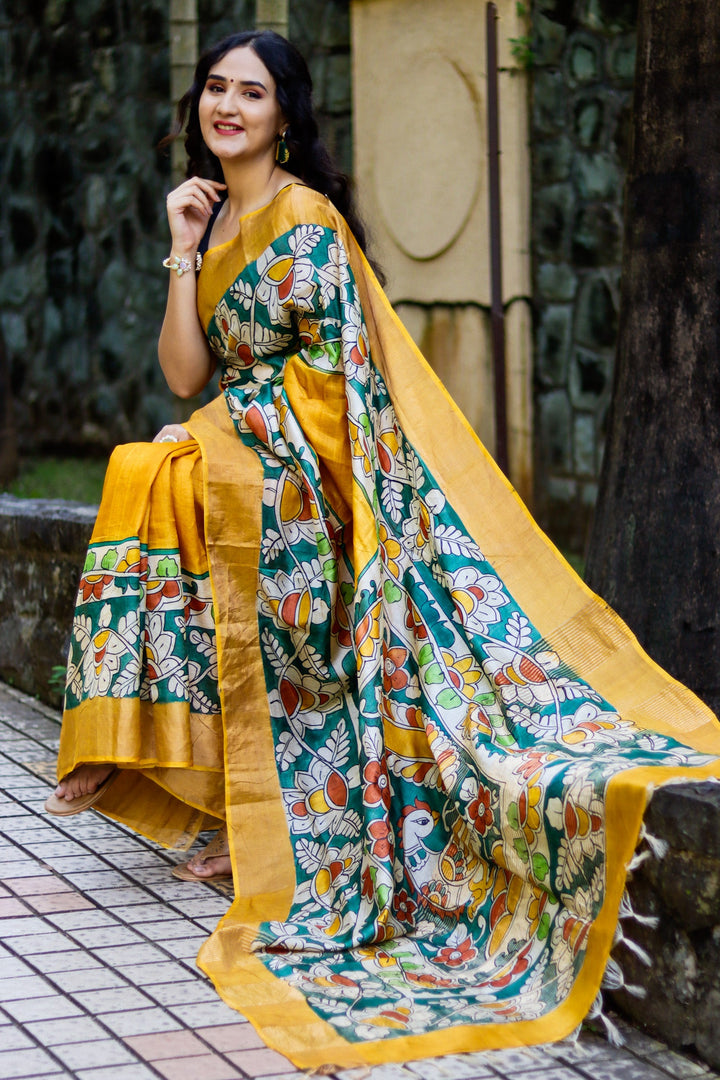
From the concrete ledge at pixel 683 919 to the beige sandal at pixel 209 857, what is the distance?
1.14 metres

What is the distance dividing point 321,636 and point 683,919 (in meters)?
1.04

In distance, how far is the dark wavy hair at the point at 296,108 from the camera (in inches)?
135

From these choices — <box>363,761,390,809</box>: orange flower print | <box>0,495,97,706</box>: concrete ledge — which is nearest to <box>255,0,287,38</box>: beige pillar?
<box>0,495,97,706</box>: concrete ledge

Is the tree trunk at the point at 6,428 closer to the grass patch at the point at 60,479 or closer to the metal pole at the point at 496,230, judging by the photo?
the grass patch at the point at 60,479

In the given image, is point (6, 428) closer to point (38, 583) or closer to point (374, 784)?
point (38, 583)

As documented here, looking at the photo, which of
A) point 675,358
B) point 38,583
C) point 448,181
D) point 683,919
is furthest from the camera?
point 448,181

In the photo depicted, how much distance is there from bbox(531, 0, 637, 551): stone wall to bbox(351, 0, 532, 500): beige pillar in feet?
0.28

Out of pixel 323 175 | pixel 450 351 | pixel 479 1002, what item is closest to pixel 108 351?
pixel 450 351

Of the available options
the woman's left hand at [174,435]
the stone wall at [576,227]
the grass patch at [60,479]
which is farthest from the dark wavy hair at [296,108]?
the grass patch at [60,479]

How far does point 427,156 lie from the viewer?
737 cm

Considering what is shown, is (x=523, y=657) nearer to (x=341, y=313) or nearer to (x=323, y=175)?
(x=341, y=313)

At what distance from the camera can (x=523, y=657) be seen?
10.3 feet

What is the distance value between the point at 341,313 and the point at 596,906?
4.50 feet

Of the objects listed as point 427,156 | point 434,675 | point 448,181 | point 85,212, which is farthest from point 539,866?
point 85,212
